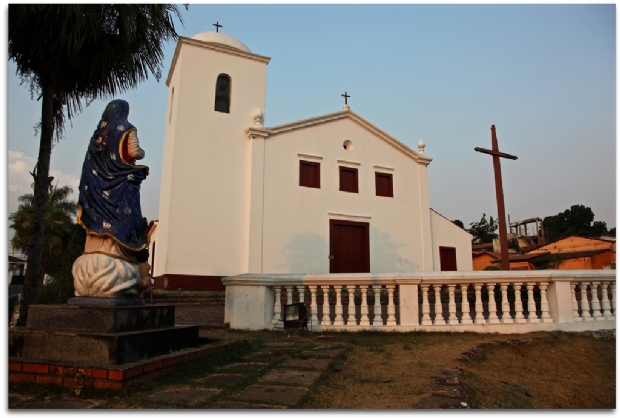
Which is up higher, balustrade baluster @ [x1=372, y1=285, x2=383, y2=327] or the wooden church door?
the wooden church door

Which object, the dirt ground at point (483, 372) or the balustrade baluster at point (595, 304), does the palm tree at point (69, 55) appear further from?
the balustrade baluster at point (595, 304)

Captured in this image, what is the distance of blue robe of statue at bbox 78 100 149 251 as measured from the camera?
3.91 meters

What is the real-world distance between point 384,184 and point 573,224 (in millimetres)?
39107

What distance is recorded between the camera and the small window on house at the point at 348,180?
17031 millimetres

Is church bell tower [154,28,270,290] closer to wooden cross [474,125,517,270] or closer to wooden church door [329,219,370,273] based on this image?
wooden church door [329,219,370,273]

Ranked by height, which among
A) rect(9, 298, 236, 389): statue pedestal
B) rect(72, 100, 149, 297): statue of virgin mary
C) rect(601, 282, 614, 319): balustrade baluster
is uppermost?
rect(72, 100, 149, 297): statue of virgin mary

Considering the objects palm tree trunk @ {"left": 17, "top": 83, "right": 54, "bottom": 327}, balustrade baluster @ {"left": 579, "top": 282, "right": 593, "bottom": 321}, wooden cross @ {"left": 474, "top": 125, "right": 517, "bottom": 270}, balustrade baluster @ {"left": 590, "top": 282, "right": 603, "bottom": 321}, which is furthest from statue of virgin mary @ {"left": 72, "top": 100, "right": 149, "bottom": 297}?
wooden cross @ {"left": 474, "top": 125, "right": 517, "bottom": 270}

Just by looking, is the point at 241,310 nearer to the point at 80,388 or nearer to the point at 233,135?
the point at 80,388

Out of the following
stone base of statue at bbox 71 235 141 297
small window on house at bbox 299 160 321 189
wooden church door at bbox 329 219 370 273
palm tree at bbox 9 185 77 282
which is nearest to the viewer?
stone base of statue at bbox 71 235 141 297

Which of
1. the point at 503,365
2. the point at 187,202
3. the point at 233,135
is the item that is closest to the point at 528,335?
the point at 503,365

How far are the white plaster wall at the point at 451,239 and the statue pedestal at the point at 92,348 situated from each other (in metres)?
15.6

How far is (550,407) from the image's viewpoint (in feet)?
10.9

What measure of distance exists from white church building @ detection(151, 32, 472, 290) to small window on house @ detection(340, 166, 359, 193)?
0.04 meters

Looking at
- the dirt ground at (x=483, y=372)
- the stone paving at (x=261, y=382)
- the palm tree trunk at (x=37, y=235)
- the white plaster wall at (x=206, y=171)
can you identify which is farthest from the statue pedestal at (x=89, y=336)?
the white plaster wall at (x=206, y=171)
